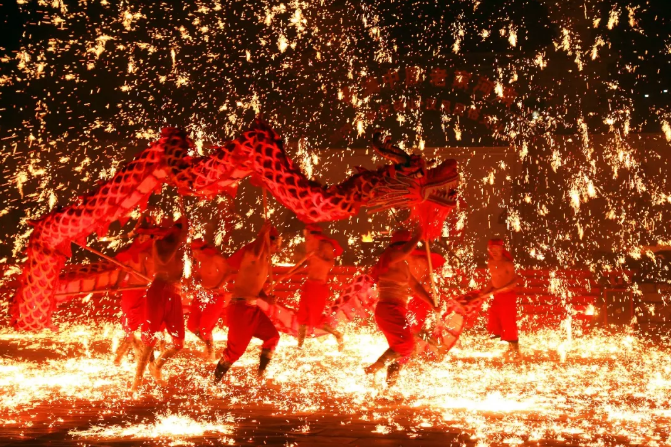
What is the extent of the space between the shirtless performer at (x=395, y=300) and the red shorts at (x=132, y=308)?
261 cm

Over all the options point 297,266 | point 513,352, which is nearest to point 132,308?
point 297,266

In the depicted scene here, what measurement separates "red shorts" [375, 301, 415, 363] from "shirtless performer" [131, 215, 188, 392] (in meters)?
2.03

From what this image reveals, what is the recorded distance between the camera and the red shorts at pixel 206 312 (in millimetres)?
7758

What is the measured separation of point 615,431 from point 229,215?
4.57 metres

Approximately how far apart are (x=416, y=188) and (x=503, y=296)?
10.7 feet

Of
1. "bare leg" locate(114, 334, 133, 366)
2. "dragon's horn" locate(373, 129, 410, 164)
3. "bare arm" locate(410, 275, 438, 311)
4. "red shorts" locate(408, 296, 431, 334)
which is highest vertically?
"dragon's horn" locate(373, 129, 410, 164)

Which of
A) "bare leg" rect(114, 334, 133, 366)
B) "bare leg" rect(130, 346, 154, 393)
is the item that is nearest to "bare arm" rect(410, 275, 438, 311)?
"bare leg" rect(130, 346, 154, 393)

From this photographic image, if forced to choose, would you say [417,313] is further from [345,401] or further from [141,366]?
[141,366]

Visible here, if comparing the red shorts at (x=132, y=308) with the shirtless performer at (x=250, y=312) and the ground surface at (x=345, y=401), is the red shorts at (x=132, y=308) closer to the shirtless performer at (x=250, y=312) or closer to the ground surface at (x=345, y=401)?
the ground surface at (x=345, y=401)

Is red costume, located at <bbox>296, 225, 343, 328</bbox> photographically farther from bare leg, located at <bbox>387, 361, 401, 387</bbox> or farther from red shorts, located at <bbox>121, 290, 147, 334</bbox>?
bare leg, located at <bbox>387, 361, 401, 387</bbox>

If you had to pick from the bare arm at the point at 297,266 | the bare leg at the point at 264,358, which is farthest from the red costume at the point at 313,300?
the bare leg at the point at 264,358

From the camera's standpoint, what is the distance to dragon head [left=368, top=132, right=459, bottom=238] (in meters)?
6.34

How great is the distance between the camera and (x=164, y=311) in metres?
7.06

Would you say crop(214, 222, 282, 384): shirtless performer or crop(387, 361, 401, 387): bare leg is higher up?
crop(214, 222, 282, 384): shirtless performer
